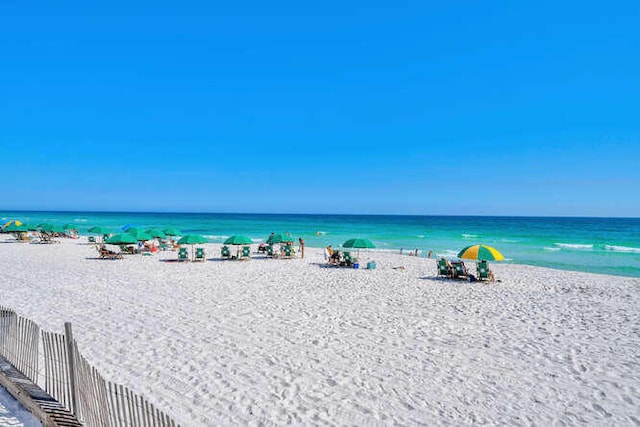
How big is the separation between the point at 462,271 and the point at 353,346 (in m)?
9.34

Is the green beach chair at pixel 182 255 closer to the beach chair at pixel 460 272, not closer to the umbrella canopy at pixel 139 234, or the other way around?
the umbrella canopy at pixel 139 234

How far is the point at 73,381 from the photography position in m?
4.00

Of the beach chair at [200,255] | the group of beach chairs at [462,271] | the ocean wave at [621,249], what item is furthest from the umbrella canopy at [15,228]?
the ocean wave at [621,249]

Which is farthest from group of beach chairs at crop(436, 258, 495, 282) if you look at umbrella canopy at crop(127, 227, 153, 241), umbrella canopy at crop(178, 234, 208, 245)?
umbrella canopy at crop(127, 227, 153, 241)

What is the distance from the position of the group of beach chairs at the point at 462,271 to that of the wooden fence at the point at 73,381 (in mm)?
12886

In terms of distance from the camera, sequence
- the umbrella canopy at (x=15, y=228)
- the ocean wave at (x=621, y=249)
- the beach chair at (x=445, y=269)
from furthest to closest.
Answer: the ocean wave at (x=621, y=249)
the umbrella canopy at (x=15, y=228)
the beach chair at (x=445, y=269)

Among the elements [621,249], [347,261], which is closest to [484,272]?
[347,261]

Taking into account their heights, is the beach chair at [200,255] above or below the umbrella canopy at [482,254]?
below

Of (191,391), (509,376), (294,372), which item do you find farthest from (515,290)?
(191,391)

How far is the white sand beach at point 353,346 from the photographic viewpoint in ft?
15.6

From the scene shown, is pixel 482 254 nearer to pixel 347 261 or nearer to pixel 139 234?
pixel 347 261

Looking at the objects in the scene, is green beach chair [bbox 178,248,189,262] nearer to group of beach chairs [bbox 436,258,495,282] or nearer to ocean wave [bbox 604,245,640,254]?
group of beach chairs [bbox 436,258,495,282]

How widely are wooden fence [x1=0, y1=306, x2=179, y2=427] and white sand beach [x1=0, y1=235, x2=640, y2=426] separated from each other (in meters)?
0.95

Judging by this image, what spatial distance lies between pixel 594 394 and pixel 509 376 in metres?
1.07
